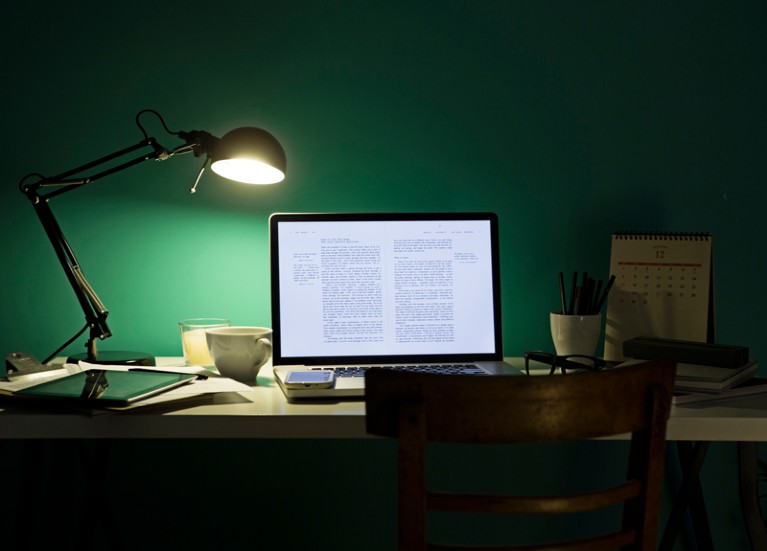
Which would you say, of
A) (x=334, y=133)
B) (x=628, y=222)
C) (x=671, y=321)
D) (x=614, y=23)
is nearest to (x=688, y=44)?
(x=614, y=23)

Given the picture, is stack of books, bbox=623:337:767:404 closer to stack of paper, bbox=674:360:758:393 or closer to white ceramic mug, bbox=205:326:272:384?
stack of paper, bbox=674:360:758:393

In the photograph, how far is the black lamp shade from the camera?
117 cm

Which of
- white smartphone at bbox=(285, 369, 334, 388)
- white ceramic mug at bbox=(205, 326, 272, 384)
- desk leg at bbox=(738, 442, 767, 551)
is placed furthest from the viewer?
desk leg at bbox=(738, 442, 767, 551)

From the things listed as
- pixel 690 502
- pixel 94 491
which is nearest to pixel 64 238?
pixel 94 491

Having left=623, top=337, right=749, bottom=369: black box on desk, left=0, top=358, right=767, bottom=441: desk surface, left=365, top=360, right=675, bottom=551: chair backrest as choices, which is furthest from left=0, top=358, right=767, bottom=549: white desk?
left=365, top=360, right=675, bottom=551: chair backrest

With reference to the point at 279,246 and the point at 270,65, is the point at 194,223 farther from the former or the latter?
the point at 270,65

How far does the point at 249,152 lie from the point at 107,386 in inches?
19.1

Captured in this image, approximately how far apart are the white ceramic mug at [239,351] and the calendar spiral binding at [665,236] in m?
0.77

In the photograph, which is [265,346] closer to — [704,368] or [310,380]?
[310,380]

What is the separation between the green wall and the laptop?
0.15 metres

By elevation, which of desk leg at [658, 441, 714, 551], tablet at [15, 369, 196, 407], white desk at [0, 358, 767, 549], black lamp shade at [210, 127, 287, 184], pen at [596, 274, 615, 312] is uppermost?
black lamp shade at [210, 127, 287, 184]

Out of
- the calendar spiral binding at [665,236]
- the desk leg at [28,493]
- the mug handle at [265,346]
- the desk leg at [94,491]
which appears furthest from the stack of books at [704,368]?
the desk leg at [28,493]

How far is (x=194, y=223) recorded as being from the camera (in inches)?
55.8

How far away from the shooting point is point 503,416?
0.62 meters
